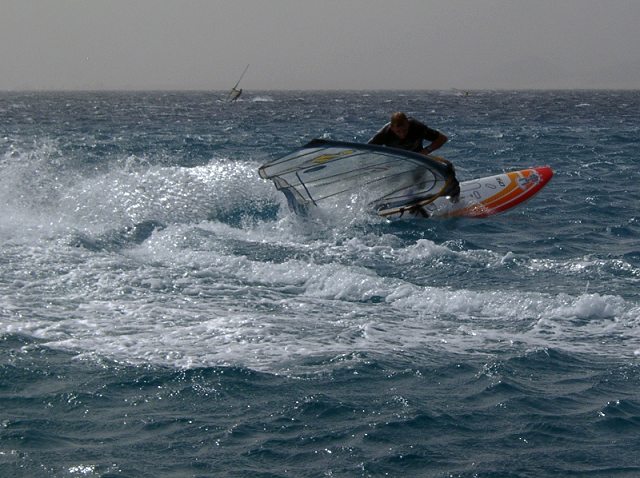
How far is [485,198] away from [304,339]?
7685 mm

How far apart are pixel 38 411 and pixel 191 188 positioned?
891 cm

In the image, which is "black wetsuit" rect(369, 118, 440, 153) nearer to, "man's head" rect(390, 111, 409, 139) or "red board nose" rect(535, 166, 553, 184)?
"man's head" rect(390, 111, 409, 139)

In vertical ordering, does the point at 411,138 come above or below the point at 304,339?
above

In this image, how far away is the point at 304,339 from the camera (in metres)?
6.86

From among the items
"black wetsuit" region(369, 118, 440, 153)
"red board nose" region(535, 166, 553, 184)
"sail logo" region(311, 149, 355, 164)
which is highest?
"black wetsuit" region(369, 118, 440, 153)

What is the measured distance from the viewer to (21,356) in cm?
630

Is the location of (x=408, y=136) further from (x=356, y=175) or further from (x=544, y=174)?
(x=544, y=174)

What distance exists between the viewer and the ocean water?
4.99 metres

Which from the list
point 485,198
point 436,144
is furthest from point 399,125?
point 485,198

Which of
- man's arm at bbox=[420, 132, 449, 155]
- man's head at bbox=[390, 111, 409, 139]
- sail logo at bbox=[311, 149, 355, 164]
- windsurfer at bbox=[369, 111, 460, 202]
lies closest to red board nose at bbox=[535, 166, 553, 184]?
windsurfer at bbox=[369, 111, 460, 202]

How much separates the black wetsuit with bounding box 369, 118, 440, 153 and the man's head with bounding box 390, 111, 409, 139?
6 cm

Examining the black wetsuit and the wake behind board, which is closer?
the black wetsuit

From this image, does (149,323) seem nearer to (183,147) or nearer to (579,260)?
(579,260)

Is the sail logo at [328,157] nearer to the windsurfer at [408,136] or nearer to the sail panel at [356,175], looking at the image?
the sail panel at [356,175]
